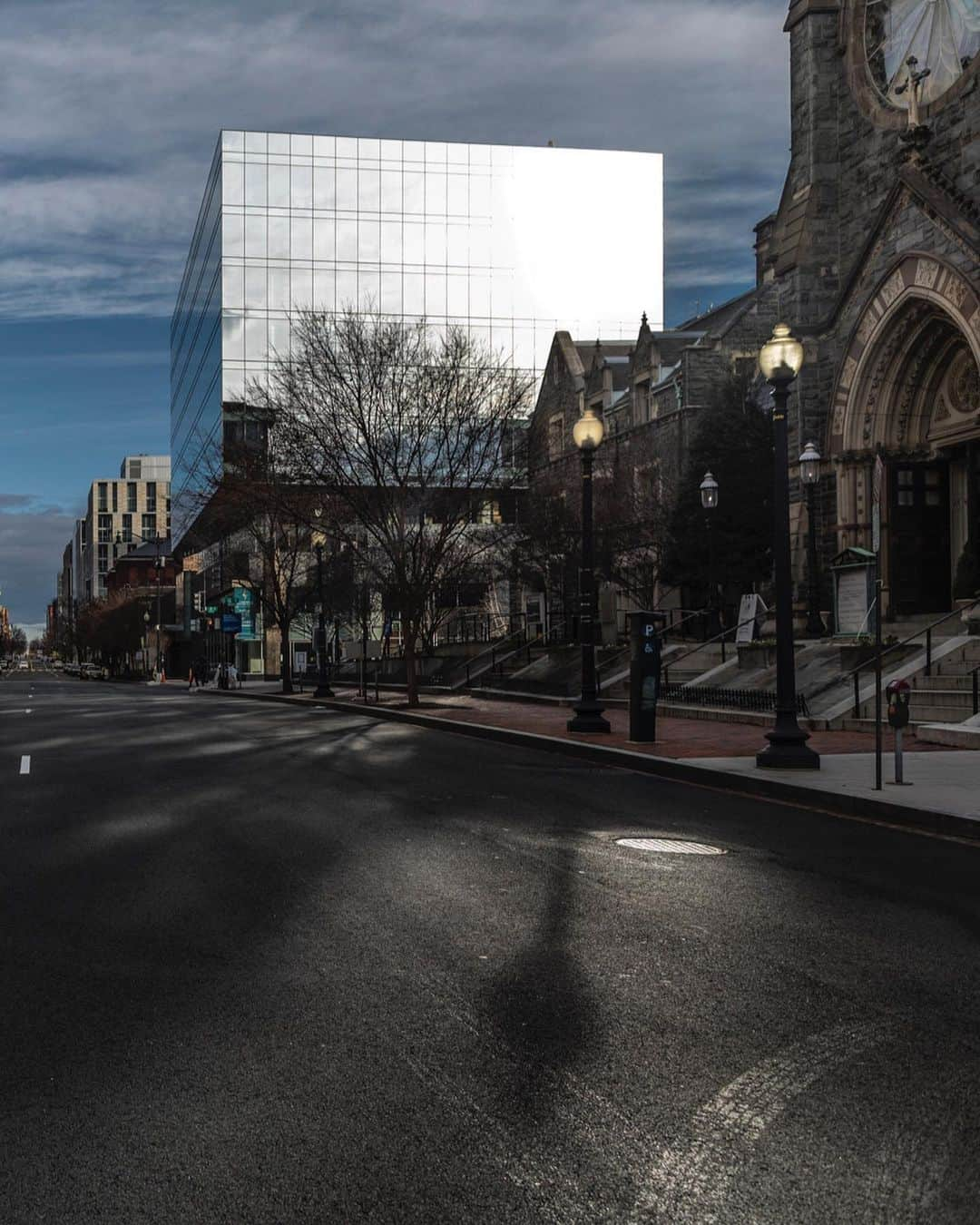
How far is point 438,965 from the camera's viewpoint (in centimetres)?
611

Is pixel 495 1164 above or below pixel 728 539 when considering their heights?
below

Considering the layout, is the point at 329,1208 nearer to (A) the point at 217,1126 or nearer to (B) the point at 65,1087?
(A) the point at 217,1126

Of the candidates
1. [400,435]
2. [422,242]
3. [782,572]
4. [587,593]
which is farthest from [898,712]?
[422,242]

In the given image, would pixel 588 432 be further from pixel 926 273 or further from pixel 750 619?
pixel 926 273

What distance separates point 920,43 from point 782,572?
75.3 feet

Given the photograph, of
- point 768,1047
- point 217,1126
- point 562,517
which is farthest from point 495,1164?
point 562,517

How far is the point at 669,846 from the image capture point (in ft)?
32.4

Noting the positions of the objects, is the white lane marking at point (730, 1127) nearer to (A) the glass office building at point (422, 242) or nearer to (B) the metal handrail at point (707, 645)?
(B) the metal handrail at point (707, 645)

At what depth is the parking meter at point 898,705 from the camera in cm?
1250

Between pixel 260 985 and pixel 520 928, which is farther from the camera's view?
pixel 520 928

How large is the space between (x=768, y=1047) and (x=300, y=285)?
75.6m

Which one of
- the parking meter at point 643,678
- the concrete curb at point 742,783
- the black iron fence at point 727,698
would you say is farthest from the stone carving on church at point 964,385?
the parking meter at point 643,678

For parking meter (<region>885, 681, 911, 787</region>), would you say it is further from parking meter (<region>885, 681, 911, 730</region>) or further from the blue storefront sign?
the blue storefront sign

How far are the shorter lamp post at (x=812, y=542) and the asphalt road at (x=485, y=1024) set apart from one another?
21.6 metres
